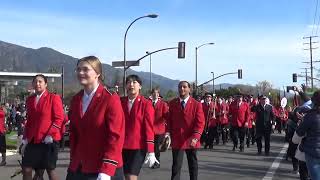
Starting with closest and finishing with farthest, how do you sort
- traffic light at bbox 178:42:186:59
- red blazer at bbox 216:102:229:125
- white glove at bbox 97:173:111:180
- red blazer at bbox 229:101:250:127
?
white glove at bbox 97:173:111:180 → red blazer at bbox 229:101:250:127 → red blazer at bbox 216:102:229:125 → traffic light at bbox 178:42:186:59

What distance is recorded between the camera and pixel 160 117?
10.9m

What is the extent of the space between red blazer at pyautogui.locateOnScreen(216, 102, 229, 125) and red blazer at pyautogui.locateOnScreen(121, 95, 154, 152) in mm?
13441

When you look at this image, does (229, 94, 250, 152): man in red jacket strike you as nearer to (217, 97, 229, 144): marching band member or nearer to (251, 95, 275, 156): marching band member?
(251, 95, 275, 156): marching band member

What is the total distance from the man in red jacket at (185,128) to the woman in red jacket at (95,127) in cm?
429

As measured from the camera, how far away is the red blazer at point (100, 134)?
16.0 feet

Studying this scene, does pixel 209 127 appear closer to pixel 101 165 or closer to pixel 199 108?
pixel 199 108

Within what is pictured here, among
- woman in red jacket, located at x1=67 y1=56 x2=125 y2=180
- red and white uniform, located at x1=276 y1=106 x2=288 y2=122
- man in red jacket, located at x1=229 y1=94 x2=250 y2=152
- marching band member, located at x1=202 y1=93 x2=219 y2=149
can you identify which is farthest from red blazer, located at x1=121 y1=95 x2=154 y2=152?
red and white uniform, located at x1=276 y1=106 x2=288 y2=122

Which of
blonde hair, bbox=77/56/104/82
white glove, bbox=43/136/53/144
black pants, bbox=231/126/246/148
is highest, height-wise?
blonde hair, bbox=77/56/104/82

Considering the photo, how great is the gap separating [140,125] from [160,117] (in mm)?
3040

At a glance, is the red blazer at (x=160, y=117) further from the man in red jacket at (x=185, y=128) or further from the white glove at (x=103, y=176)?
the white glove at (x=103, y=176)

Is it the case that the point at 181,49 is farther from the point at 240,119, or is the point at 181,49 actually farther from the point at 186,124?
the point at 186,124

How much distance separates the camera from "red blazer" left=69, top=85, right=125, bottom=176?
4887 millimetres

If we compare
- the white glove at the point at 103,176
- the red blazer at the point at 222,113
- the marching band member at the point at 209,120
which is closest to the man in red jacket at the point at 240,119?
the marching band member at the point at 209,120

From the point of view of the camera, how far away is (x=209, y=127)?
20.0 meters
